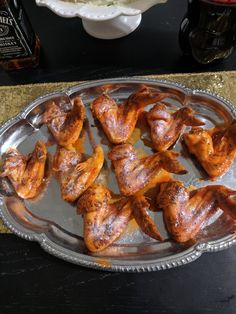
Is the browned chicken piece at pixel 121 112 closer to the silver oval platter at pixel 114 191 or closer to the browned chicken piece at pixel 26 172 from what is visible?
the silver oval platter at pixel 114 191

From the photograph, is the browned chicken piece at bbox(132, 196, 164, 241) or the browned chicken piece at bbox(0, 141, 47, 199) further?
the browned chicken piece at bbox(0, 141, 47, 199)

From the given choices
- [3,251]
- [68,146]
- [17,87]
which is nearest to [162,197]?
[68,146]

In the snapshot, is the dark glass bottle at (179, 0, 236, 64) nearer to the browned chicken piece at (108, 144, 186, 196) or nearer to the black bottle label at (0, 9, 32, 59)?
the browned chicken piece at (108, 144, 186, 196)

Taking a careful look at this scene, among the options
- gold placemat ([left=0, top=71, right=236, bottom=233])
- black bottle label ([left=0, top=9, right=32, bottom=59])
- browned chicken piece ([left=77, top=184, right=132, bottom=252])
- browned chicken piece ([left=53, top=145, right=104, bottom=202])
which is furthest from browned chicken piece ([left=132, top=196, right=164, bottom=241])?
black bottle label ([left=0, top=9, right=32, bottom=59])

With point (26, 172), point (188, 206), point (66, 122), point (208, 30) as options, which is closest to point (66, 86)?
point (66, 122)

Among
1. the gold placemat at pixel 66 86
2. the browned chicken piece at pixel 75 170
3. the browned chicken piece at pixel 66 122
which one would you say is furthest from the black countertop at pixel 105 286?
the gold placemat at pixel 66 86
